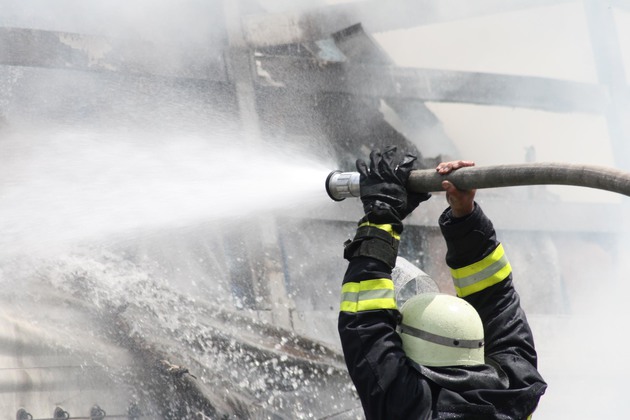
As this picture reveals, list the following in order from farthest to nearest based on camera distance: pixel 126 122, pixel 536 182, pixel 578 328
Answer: pixel 578 328, pixel 126 122, pixel 536 182

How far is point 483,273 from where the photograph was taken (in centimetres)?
265

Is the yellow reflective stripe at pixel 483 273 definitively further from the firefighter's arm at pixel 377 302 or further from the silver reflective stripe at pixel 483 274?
the firefighter's arm at pixel 377 302

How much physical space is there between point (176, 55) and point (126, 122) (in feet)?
2.00

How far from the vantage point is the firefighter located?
2.26 metres

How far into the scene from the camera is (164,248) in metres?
4.45

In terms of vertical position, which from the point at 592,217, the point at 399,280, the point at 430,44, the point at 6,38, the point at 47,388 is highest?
the point at 430,44

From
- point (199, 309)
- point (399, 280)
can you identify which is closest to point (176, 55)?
point (199, 309)

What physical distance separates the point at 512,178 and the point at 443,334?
47 centimetres

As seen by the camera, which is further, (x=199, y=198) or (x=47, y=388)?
(x=199, y=198)

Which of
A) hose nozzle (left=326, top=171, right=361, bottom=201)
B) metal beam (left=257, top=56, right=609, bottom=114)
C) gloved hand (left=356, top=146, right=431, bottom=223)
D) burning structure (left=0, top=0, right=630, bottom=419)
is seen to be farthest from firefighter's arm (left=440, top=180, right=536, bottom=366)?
metal beam (left=257, top=56, right=609, bottom=114)

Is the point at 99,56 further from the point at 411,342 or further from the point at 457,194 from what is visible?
the point at 411,342

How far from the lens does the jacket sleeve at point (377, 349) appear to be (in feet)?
7.38

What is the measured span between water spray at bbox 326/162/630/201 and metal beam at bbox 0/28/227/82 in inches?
100

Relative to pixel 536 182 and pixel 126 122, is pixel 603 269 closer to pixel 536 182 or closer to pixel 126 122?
pixel 126 122
